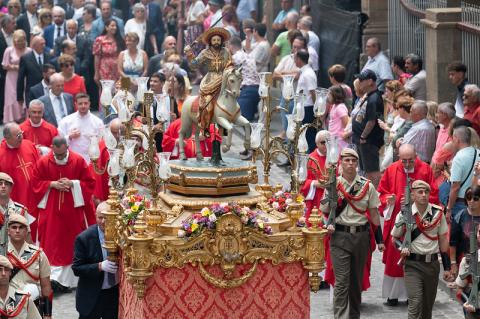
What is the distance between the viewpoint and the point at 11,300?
1495cm

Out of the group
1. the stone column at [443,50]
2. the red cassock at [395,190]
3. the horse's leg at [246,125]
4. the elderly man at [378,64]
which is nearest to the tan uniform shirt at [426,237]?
the red cassock at [395,190]

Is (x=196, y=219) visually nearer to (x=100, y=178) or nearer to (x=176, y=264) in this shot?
(x=176, y=264)

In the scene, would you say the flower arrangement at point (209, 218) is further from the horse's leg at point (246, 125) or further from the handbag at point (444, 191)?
the handbag at point (444, 191)

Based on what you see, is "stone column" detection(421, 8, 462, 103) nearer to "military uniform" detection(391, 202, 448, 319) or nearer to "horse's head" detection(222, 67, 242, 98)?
"military uniform" detection(391, 202, 448, 319)

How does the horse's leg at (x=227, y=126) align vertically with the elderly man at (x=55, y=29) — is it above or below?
below

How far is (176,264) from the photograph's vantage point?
47.4 feet

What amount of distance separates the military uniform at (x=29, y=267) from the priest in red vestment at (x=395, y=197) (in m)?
4.47

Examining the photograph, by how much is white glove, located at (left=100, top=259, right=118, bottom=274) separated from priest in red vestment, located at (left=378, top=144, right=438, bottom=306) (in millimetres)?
3872

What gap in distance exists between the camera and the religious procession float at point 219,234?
47.4 feet

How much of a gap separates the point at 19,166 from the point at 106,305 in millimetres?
4753

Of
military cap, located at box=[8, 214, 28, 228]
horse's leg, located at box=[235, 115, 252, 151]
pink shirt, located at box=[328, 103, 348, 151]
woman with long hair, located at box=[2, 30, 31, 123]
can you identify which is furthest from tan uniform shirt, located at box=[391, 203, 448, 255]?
woman with long hair, located at box=[2, 30, 31, 123]

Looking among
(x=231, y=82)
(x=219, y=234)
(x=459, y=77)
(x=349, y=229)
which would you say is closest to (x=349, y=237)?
(x=349, y=229)

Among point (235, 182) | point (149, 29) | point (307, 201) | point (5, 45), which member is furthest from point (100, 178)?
point (149, 29)

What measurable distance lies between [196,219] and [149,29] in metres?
20.7
